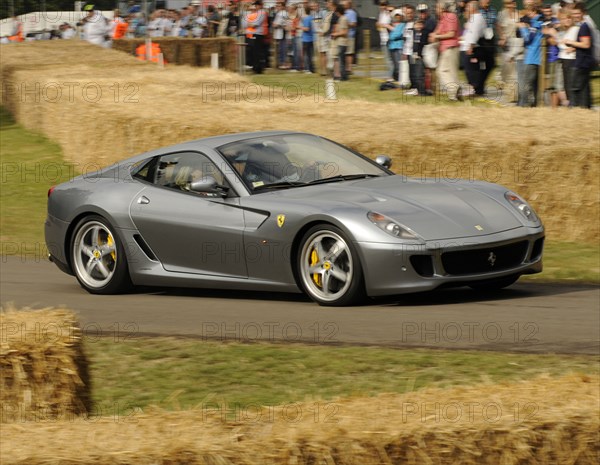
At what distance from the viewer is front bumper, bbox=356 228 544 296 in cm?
838

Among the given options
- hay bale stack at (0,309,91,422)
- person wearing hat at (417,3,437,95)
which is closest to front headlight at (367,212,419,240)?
hay bale stack at (0,309,91,422)

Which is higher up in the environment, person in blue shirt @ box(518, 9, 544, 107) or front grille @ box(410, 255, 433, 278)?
person in blue shirt @ box(518, 9, 544, 107)

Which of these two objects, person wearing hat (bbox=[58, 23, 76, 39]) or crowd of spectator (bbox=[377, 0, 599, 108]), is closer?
crowd of spectator (bbox=[377, 0, 599, 108])

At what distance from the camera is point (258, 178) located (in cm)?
941

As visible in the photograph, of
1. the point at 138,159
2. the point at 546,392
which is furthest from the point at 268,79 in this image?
the point at 546,392

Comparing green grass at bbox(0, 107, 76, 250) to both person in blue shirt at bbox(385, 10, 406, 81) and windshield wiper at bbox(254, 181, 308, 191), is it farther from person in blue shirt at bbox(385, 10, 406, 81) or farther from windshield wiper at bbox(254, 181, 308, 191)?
person in blue shirt at bbox(385, 10, 406, 81)

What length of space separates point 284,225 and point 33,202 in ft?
27.1

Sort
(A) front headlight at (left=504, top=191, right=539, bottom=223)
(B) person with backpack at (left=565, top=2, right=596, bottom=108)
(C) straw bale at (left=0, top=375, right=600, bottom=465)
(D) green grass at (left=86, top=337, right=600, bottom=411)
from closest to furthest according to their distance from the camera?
(C) straw bale at (left=0, top=375, right=600, bottom=465) < (D) green grass at (left=86, top=337, right=600, bottom=411) < (A) front headlight at (left=504, top=191, right=539, bottom=223) < (B) person with backpack at (left=565, top=2, right=596, bottom=108)

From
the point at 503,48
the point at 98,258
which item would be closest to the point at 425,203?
the point at 98,258

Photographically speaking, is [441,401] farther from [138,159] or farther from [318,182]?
[138,159]

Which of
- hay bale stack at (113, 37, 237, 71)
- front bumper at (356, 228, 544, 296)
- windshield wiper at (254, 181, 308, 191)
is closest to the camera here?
front bumper at (356, 228, 544, 296)

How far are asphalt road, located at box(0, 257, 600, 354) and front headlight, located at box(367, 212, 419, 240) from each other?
0.53 meters

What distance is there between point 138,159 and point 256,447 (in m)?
6.76

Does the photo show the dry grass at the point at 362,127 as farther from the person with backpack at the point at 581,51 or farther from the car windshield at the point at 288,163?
the car windshield at the point at 288,163
